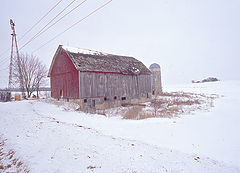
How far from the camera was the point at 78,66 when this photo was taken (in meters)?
14.0

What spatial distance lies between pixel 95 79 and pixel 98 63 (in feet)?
7.23

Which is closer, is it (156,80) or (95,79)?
(95,79)

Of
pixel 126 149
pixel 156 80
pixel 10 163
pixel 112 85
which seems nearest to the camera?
pixel 10 163

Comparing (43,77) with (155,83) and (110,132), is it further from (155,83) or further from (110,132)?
(110,132)

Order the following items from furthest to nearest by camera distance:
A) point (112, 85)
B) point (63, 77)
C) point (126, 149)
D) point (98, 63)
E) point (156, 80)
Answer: point (156, 80)
point (112, 85)
point (63, 77)
point (98, 63)
point (126, 149)

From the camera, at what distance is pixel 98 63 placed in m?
16.3

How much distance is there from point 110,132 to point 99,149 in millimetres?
1710

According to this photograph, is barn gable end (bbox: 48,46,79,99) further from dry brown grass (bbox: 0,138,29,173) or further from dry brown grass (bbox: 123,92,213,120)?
dry brown grass (bbox: 0,138,29,173)

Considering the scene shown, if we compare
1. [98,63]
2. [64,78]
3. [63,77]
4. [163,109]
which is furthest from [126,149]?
[63,77]

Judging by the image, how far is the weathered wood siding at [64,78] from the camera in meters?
14.8

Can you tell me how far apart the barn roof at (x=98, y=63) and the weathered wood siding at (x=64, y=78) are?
796 millimetres

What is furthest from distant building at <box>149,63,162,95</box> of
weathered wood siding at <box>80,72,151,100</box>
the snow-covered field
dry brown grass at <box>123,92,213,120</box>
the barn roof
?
the snow-covered field

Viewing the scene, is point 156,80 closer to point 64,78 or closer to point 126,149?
point 64,78

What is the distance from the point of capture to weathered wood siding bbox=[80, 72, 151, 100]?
48.1 feet
